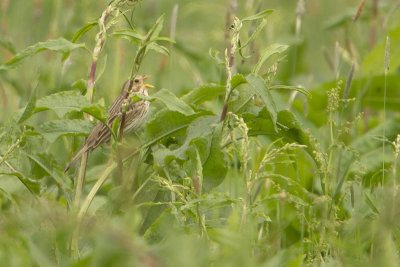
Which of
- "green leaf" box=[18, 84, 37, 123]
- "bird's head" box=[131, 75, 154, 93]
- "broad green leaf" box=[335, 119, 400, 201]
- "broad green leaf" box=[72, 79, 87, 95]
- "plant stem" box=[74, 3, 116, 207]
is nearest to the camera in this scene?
"green leaf" box=[18, 84, 37, 123]

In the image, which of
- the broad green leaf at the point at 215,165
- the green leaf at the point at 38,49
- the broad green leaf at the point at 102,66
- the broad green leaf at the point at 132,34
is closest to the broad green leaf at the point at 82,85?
the broad green leaf at the point at 102,66

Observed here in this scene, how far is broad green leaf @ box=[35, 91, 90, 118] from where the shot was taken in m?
2.95

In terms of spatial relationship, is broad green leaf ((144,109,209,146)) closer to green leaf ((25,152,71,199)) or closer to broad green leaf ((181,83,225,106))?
broad green leaf ((181,83,225,106))

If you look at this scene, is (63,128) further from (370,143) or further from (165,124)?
(370,143)

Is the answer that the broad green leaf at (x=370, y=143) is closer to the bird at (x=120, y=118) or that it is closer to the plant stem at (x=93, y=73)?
the bird at (x=120, y=118)

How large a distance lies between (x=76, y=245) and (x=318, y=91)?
281cm

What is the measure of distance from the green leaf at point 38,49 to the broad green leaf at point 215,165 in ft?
2.08

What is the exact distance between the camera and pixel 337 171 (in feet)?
10.7

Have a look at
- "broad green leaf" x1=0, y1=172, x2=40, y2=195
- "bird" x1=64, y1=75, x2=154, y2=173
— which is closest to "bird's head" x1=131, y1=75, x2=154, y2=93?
"bird" x1=64, y1=75, x2=154, y2=173

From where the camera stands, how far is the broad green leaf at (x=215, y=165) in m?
3.09

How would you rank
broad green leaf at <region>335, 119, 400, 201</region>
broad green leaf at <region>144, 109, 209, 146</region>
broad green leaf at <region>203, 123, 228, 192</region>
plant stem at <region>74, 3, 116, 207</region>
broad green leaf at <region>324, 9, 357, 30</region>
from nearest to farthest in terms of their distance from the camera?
plant stem at <region>74, 3, 116, 207</region> → broad green leaf at <region>203, 123, 228, 192</region> → broad green leaf at <region>144, 109, 209, 146</region> → broad green leaf at <region>335, 119, 400, 201</region> → broad green leaf at <region>324, 9, 357, 30</region>

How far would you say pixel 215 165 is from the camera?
3.16 m

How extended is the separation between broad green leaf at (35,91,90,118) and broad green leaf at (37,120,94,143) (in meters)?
0.11

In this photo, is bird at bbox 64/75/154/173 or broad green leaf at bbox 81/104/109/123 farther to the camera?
bird at bbox 64/75/154/173
